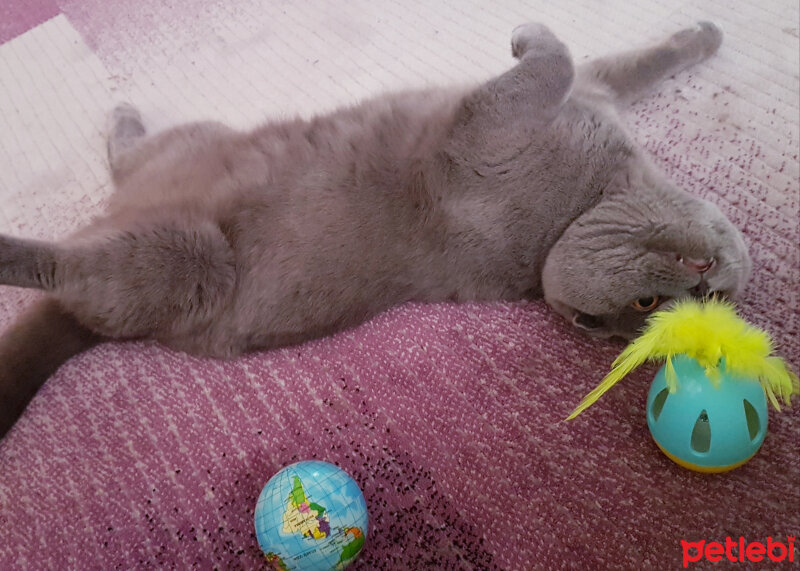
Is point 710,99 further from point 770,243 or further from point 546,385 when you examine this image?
point 546,385

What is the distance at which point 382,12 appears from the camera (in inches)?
69.4

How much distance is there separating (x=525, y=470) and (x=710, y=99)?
3.17 ft

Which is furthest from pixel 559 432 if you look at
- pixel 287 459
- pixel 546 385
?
pixel 287 459

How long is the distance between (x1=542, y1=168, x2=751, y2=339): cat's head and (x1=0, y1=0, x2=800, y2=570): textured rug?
0.12 meters

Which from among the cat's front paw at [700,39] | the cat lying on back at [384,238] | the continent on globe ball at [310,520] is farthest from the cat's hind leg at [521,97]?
the continent on globe ball at [310,520]

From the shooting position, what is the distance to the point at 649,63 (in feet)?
4.69

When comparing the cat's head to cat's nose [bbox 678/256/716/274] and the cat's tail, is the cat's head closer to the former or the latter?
cat's nose [bbox 678/256/716/274]

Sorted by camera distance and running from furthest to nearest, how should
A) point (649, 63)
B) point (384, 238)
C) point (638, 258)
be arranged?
point (649, 63), point (384, 238), point (638, 258)

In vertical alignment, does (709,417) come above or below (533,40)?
below

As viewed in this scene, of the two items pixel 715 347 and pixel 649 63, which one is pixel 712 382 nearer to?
pixel 715 347

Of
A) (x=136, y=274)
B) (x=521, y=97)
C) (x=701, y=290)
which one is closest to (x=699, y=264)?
(x=701, y=290)

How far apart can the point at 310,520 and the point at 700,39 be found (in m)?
1.37

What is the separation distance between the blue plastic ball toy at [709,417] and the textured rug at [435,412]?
106 millimetres

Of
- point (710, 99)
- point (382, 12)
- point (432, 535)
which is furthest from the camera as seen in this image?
point (382, 12)
